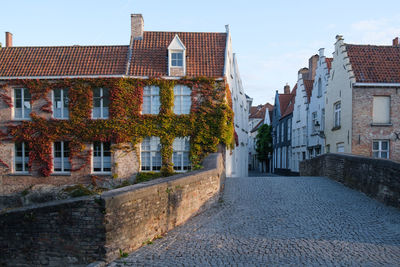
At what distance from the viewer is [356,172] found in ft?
44.7

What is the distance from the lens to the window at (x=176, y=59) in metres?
20.5

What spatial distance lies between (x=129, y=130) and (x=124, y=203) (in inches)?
537

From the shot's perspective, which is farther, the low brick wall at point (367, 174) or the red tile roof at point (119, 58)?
the red tile roof at point (119, 58)

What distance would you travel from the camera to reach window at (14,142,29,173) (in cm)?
2111

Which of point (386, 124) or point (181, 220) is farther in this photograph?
point (386, 124)

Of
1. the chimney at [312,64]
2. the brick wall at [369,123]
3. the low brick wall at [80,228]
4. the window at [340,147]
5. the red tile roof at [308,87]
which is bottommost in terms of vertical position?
the low brick wall at [80,228]

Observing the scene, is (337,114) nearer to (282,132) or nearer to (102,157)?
(102,157)

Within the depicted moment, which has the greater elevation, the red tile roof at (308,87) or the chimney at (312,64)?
the chimney at (312,64)

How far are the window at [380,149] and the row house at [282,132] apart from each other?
49.5 feet

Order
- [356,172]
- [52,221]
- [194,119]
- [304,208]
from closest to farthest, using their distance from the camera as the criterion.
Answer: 1. [52,221]
2. [304,208]
3. [356,172]
4. [194,119]

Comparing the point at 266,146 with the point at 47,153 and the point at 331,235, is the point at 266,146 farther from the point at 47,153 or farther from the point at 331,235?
the point at 331,235

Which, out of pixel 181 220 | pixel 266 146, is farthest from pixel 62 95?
pixel 266 146

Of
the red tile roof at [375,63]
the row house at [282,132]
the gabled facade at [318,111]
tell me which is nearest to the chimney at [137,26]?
the red tile roof at [375,63]

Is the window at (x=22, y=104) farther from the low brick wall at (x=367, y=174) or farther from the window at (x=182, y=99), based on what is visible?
the low brick wall at (x=367, y=174)
